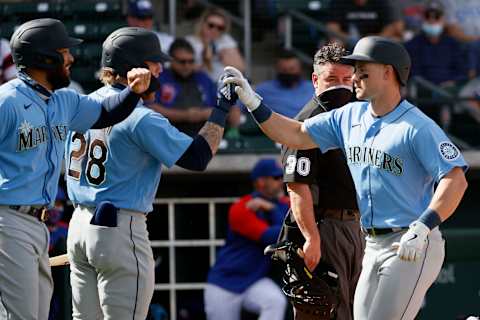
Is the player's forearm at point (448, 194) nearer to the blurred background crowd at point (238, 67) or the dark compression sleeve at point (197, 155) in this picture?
the dark compression sleeve at point (197, 155)

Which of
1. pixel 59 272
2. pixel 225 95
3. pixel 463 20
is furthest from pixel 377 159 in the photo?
pixel 463 20

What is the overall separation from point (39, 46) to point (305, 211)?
1.60 m

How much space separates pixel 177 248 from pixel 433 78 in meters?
2.78

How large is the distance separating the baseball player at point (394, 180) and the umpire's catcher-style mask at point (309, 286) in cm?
81

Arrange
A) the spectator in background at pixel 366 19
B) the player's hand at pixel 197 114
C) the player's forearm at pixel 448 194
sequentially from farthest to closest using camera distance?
the spectator in background at pixel 366 19 → the player's hand at pixel 197 114 → the player's forearm at pixel 448 194

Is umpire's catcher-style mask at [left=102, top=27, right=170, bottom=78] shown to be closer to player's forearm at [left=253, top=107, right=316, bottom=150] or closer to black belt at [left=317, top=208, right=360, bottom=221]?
player's forearm at [left=253, top=107, right=316, bottom=150]

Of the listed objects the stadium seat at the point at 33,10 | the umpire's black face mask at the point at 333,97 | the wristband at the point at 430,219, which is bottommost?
the stadium seat at the point at 33,10

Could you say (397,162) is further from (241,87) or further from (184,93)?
(184,93)

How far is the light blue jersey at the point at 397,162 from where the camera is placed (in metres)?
5.18

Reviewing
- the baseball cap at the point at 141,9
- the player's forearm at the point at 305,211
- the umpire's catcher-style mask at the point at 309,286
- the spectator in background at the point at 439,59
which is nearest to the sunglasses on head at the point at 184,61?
the baseball cap at the point at 141,9

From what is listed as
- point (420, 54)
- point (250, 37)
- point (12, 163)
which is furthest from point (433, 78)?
point (12, 163)

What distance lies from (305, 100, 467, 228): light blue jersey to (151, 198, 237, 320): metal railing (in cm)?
441

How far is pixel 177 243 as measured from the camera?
31.9 feet

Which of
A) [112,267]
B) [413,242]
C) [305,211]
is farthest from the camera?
[305,211]
